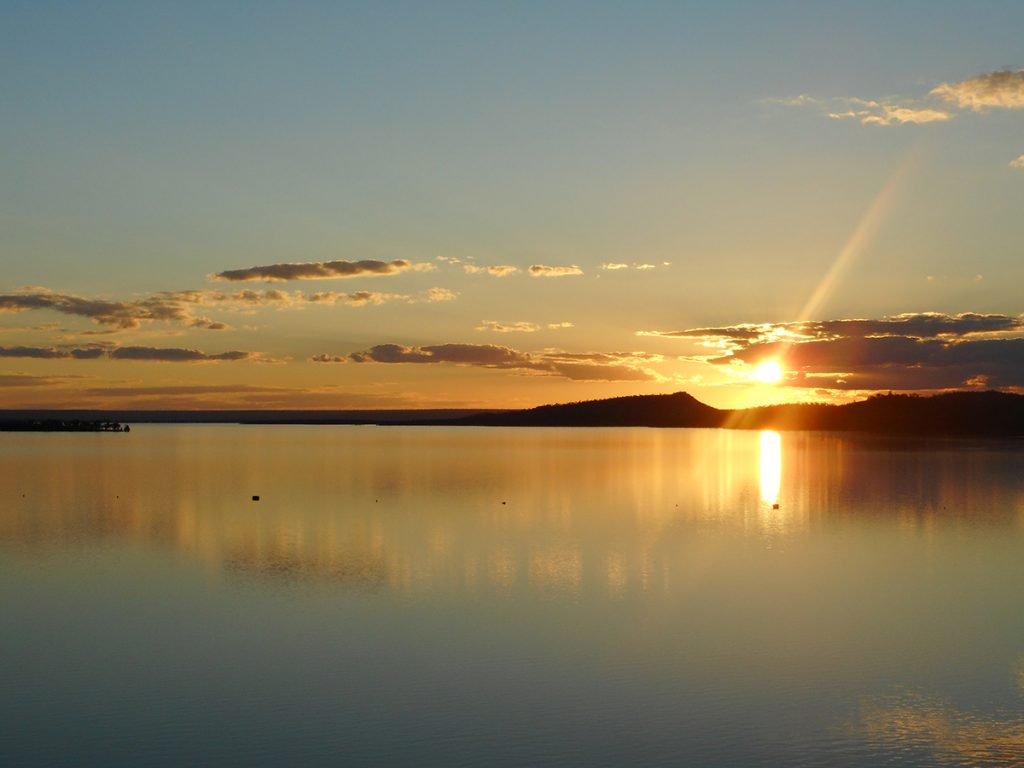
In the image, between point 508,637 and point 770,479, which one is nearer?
point 508,637

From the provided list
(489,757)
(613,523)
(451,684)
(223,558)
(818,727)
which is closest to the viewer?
(489,757)

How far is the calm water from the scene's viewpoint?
15.7 metres

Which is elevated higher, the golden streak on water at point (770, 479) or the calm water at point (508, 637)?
the calm water at point (508, 637)

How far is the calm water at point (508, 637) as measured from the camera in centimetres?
1567

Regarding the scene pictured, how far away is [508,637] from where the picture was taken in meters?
22.4

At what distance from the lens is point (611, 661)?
2042 cm

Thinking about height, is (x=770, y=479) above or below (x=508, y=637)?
below

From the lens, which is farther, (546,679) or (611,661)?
(611,661)

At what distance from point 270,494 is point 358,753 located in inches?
1813

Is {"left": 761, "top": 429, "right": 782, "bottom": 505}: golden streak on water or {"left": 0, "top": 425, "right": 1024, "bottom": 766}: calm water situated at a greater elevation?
{"left": 0, "top": 425, "right": 1024, "bottom": 766}: calm water

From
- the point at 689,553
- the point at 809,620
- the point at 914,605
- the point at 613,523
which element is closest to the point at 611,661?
the point at 809,620

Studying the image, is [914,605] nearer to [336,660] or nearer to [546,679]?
[546,679]

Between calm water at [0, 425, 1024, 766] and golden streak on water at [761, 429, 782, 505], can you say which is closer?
calm water at [0, 425, 1024, 766]

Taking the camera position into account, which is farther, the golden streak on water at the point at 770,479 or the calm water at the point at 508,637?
the golden streak on water at the point at 770,479
